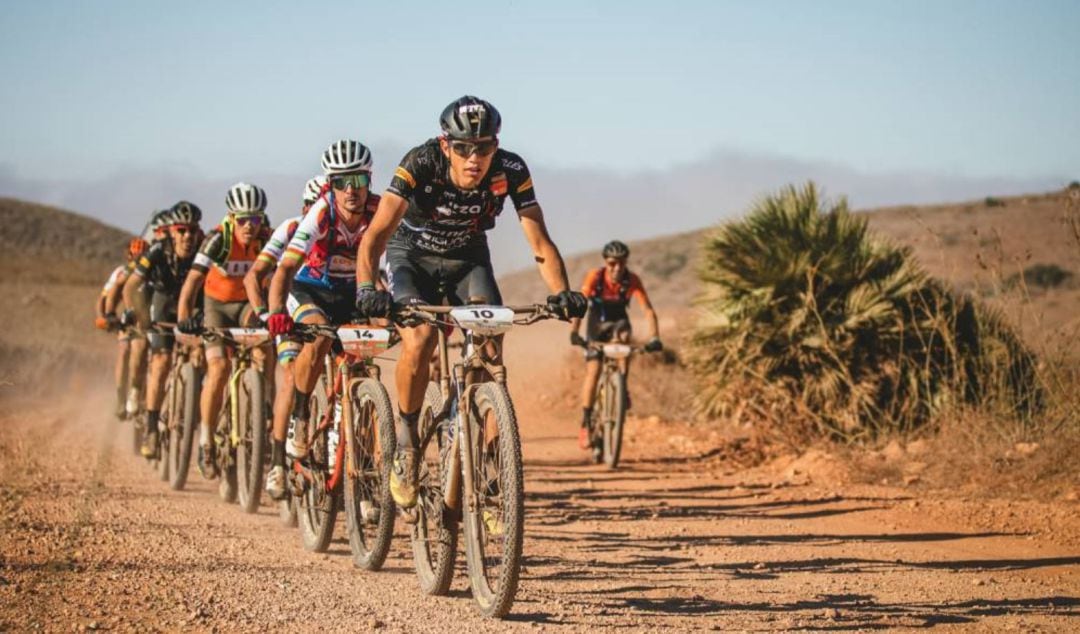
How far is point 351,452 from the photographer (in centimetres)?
751

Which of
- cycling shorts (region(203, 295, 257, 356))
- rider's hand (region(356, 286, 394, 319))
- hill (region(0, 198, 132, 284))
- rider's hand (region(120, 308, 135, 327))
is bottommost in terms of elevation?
rider's hand (region(356, 286, 394, 319))

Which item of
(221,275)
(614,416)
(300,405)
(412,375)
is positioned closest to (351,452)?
(412,375)

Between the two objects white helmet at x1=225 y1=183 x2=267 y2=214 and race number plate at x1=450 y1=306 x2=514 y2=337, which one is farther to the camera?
white helmet at x1=225 y1=183 x2=267 y2=214

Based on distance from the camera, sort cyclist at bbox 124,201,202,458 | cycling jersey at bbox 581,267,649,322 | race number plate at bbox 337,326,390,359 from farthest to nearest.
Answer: cycling jersey at bbox 581,267,649,322 → cyclist at bbox 124,201,202,458 → race number plate at bbox 337,326,390,359

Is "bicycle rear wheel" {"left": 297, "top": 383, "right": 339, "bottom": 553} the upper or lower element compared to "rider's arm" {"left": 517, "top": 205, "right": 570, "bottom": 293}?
lower

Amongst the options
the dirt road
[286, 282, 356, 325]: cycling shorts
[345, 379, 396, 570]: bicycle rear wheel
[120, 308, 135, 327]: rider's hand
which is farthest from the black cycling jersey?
[345, 379, 396, 570]: bicycle rear wheel

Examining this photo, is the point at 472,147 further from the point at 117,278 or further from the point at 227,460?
the point at 117,278

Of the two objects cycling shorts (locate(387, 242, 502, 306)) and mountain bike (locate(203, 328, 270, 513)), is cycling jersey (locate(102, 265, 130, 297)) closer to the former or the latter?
mountain bike (locate(203, 328, 270, 513))

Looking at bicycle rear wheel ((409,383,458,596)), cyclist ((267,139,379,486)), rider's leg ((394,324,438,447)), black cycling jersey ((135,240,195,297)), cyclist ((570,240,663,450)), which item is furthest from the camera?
cyclist ((570,240,663,450))

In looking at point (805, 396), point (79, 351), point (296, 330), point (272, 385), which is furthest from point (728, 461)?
point (79, 351)

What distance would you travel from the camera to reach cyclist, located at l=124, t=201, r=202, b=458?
12070 millimetres

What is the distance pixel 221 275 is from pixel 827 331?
22.0 ft

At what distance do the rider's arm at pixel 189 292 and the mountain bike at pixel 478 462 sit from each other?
4.70m

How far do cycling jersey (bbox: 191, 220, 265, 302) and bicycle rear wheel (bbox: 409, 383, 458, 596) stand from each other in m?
4.24
